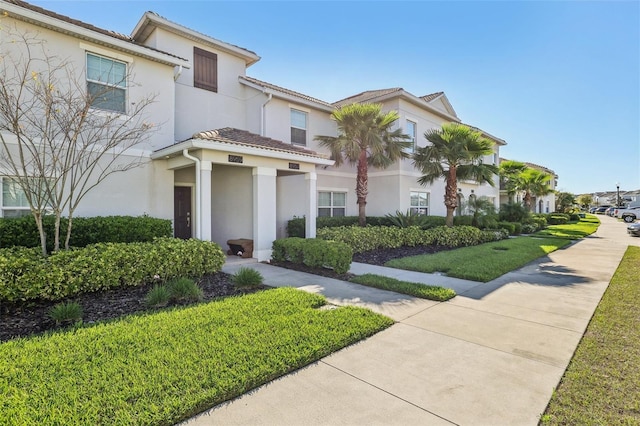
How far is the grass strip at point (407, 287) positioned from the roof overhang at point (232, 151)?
4936mm

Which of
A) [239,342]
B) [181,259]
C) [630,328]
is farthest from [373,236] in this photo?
[239,342]

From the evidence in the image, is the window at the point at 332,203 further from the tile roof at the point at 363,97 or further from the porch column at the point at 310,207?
the tile roof at the point at 363,97

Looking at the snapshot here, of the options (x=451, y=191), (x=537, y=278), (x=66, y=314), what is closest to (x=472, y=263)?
(x=537, y=278)

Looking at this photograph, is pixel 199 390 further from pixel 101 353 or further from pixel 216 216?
pixel 216 216

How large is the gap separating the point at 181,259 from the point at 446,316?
20.1 feet

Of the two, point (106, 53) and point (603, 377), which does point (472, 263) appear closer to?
point (603, 377)

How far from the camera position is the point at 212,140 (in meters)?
9.11

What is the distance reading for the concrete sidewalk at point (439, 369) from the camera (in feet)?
9.80

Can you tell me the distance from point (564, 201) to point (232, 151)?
54807mm

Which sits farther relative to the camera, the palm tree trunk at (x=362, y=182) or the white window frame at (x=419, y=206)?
the white window frame at (x=419, y=206)

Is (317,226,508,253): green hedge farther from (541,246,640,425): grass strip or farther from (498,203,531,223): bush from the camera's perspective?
(498,203,531,223): bush

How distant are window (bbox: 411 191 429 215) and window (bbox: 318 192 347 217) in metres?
4.27

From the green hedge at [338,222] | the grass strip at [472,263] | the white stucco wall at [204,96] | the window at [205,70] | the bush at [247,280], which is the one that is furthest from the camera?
the green hedge at [338,222]

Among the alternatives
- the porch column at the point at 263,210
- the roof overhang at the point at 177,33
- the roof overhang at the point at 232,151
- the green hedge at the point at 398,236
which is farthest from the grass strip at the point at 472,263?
the roof overhang at the point at 177,33
